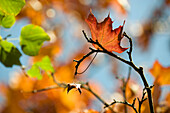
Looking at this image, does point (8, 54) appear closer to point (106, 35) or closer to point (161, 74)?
point (106, 35)

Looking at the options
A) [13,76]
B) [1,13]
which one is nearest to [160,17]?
[13,76]

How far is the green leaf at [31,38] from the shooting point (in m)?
0.55

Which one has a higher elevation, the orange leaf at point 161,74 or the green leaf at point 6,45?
the orange leaf at point 161,74

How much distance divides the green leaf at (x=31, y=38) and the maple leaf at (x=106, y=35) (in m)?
0.23

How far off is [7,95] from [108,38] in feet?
5.60

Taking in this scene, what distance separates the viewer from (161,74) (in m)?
0.76

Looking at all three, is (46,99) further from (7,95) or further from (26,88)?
(7,95)

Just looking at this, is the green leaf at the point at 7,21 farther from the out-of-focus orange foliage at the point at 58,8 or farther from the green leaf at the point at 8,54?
the out-of-focus orange foliage at the point at 58,8

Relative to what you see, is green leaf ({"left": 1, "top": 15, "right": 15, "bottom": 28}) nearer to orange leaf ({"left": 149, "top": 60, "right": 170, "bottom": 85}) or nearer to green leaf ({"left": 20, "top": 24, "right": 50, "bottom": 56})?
green leaf ({"left": 20, "top": 24, "right": 50, "bottom": 56})

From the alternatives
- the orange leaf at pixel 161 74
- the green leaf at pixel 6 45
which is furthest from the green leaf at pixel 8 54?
the orange leaf at pixel 161 74

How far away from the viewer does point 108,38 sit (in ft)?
1.26

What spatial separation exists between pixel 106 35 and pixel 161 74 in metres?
0.48

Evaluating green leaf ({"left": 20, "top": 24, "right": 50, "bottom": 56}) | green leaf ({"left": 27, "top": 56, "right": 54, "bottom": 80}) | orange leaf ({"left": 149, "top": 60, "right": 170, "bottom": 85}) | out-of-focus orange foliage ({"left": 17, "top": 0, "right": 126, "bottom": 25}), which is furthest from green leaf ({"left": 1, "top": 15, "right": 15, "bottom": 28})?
out-of-focus orange foliage ({"left": 17, "top": 0, "right": 126, "bottom": 25})

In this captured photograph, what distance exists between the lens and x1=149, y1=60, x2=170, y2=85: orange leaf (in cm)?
72
